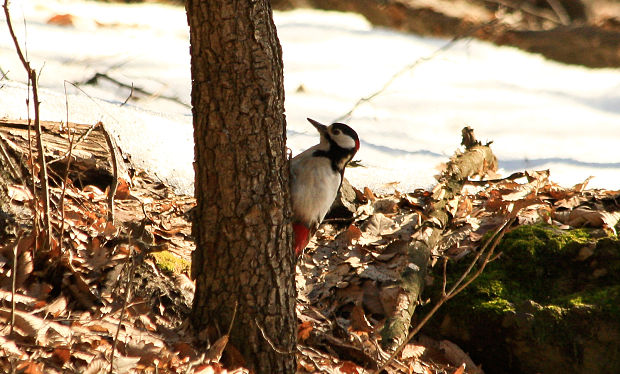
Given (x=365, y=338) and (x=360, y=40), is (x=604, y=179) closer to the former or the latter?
(x=360, y=40)

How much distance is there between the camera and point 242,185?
296 centimetres

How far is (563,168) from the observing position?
8.22 meters

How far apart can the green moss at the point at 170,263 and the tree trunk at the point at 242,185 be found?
2.01ft

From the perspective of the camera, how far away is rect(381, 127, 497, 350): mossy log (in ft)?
12.5

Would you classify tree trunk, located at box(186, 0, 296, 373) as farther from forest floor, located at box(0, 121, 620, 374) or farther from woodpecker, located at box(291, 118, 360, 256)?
woodpecker, located at box(291, 118, 360, 256)

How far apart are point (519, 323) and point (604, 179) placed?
4691mm

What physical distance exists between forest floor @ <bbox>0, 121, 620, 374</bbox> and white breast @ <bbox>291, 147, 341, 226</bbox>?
554 millimetres

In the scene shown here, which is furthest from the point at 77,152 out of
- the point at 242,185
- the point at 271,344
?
the point at 271,344

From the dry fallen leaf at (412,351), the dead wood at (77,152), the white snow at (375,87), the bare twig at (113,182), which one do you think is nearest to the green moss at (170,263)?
the bare twig at (113,182)

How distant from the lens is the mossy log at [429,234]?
3816 millimetres

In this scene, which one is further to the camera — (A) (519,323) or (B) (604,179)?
(B) (604,179)

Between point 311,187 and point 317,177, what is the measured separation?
9 cm

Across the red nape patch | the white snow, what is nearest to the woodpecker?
the red nape patch

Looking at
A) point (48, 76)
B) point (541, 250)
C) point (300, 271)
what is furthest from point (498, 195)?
point (48, 76)
